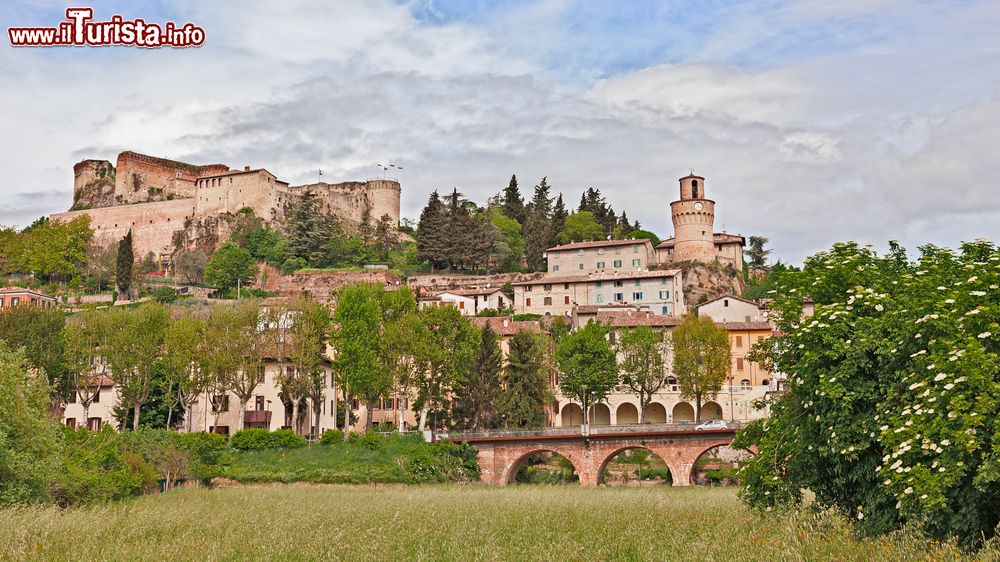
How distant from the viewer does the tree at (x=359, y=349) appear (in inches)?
2132

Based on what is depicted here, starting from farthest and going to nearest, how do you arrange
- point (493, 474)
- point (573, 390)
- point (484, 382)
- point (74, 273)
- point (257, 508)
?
1. point (74, 273)
2. point (573, 390)
3. point (484, 382)
4. point (493, 474)
5. point (257, 508)

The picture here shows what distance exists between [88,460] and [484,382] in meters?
25.2

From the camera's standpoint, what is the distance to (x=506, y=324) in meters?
77.7

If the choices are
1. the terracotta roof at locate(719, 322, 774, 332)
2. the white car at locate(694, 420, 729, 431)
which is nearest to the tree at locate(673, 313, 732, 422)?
the terracotta roof at locate(719, 322, 774, 332)

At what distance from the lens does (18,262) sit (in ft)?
351

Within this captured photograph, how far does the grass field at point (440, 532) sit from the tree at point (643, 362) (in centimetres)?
2630

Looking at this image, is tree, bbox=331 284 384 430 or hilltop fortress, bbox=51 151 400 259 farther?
hilltop fortress, bbox=51 151 400 259

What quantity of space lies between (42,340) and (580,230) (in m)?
61.5

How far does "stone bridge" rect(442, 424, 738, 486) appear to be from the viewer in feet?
174

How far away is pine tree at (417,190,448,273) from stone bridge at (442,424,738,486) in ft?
157

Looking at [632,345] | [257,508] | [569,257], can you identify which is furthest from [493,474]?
[569,257]

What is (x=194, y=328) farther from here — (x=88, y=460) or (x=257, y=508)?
(x=257, y=508)

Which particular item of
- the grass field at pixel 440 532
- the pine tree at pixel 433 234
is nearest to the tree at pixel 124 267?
the pine tree at pixel 433 234

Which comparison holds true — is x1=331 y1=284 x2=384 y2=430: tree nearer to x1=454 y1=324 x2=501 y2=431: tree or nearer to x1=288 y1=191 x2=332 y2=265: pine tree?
x1=454 y1=324 x2=501 y2=431: tree
